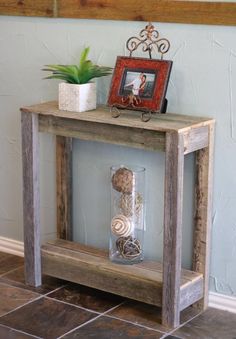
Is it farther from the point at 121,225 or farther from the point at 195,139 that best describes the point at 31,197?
the point at 195,139

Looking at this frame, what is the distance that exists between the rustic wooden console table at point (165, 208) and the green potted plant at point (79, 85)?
0.04 metres

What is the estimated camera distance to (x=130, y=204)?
2.87 metres

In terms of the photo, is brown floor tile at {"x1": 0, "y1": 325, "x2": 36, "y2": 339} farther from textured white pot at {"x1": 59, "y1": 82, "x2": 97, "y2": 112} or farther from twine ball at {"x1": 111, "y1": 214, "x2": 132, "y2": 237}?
textured white pot at {"x1": 59, "y1": 82, "x2": 97, "y2": 112}

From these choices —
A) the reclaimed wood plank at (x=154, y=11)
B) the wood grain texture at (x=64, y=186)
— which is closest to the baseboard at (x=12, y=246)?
the wood grain texture at (x=64, y=186)

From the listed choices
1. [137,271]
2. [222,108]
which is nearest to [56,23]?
[222,108]

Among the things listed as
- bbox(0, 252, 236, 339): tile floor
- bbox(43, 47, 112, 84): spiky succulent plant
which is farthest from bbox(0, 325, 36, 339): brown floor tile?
bbox(43, 47, 112, 84): spiky succulent plant

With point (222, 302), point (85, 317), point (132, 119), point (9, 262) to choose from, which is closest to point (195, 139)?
point (132, 119)

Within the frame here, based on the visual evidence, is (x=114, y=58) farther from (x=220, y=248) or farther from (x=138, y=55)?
(x=220, y=248)

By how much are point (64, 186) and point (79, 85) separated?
54 cm

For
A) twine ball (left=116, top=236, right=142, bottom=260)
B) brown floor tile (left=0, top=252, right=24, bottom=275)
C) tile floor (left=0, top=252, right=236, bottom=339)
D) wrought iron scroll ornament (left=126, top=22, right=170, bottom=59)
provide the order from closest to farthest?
tile floor (left=0, top=252, right=236, bottom=339)
wrought iron scroll ornament (left=126, top=22, right=170, bottom=59)
twine ball (left=116, top=236, right=142, bottom=260)
brown floor tile (left=0, top=252, right=24, bottom=275)

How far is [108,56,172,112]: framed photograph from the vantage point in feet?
8.80

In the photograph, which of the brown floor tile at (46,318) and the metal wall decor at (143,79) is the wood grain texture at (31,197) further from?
the metal wall decor at (143,79)

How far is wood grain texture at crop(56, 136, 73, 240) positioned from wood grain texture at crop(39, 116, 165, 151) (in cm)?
22

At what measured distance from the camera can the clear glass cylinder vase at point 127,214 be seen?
2848 millimetres
